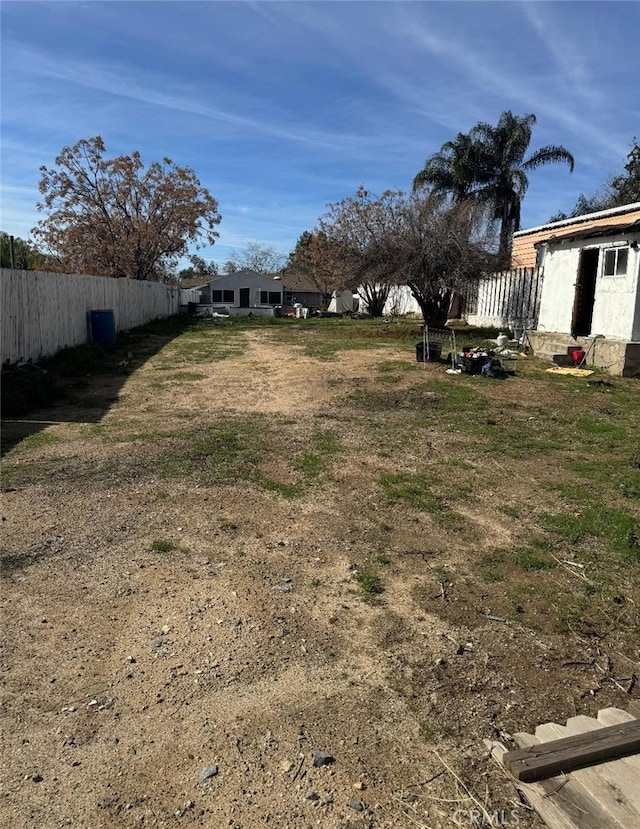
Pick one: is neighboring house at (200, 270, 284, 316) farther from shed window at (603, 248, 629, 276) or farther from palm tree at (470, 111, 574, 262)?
shed window at (603, 248, 629, 276)

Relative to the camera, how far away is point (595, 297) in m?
12.4

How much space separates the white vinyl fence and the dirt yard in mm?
5389

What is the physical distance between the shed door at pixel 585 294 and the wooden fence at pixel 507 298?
2936mm

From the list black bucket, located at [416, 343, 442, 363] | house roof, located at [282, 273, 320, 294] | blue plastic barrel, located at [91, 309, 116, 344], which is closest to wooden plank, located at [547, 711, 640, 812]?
black bucket, located at [416, 343, 442, 363]

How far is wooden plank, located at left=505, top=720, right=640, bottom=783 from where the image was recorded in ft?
7.12

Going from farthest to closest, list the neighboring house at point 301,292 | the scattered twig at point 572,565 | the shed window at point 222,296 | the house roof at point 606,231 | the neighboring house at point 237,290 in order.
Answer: the neighboring house at point 301,292 < the shed window at point 222,296 < the neighboring house at point 237,290 < the house roof at point 606,231 < the scattered twig at point 572,565

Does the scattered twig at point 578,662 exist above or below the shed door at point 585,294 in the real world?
below

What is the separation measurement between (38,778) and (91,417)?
6.15 m

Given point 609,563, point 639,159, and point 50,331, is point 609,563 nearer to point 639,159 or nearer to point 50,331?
point 50,331

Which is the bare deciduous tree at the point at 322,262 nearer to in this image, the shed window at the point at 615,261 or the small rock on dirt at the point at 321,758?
the shed window at the point at 615,261

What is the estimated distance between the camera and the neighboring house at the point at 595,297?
441 inches

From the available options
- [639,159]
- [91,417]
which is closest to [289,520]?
[91,417]

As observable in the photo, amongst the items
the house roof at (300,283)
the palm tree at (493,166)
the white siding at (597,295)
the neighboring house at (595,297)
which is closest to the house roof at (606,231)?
the neighboring house at (595,297)

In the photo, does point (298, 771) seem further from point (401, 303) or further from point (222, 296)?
point (222, 296)
